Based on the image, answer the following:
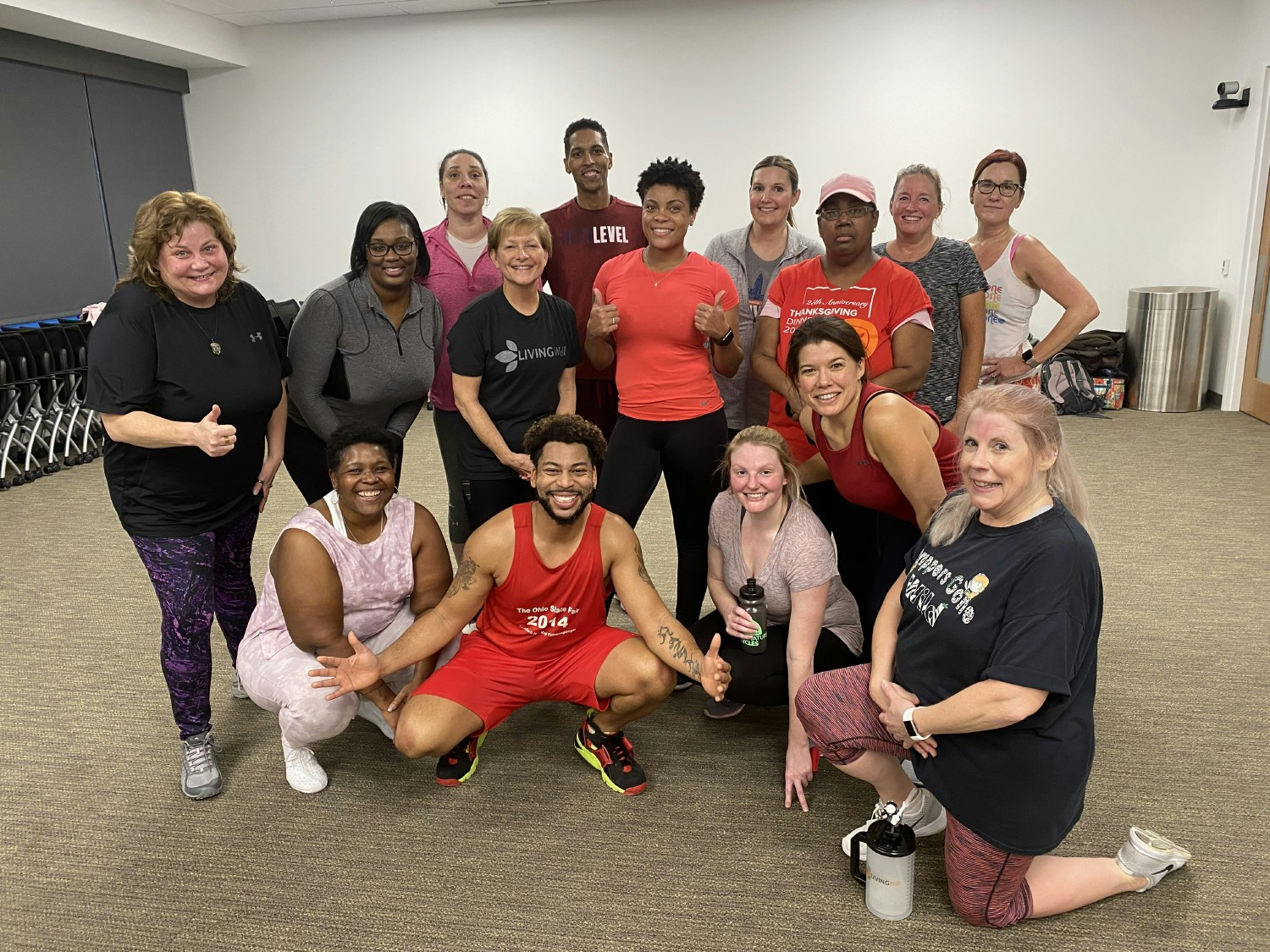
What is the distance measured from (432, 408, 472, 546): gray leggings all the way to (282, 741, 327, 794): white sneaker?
920mm

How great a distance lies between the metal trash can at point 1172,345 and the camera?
650 centimetres

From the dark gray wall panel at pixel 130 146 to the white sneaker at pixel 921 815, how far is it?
6.78 metres

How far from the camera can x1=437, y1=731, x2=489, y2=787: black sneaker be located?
238 centimetres

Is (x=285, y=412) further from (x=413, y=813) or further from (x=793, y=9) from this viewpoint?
(x=793, y=9)

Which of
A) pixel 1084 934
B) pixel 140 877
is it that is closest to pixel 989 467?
pixel 1084 934

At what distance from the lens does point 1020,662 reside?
64.5 inches

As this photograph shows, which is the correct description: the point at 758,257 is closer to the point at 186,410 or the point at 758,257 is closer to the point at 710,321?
the point at 710,321

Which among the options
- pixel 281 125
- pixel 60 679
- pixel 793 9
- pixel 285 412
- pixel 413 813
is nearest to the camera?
pixel 413 813

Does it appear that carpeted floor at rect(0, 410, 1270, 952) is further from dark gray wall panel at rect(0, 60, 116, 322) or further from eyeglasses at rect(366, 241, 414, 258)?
dark gray wall panel at rect(0, 60, 116, 322)

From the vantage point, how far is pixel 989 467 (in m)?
1.73

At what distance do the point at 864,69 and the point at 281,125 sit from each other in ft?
15.9

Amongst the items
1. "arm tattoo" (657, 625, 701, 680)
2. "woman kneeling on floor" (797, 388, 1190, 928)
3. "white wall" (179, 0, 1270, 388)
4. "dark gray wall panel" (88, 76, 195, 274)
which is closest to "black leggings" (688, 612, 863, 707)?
"arm tattoo" (657, 625, 701, 680)

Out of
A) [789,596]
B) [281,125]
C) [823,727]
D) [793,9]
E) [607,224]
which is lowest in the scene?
[823,727]

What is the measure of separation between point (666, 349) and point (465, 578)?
93cm
